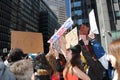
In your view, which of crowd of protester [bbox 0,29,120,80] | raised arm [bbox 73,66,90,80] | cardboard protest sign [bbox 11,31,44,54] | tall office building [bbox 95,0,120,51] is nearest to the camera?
crowd of protester [bbox 0,29,120,80]

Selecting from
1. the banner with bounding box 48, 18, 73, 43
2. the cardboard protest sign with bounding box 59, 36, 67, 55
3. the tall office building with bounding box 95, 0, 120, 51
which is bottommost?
the cardboard protest sign with bounding box 59, 36, 67, 55

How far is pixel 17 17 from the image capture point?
10188cm

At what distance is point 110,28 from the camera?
34625 mm

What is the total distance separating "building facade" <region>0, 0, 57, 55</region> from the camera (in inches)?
3467

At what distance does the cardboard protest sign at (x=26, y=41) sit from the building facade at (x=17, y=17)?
77811 millimetres

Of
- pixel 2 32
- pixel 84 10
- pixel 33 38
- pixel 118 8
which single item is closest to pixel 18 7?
pixel 2 32

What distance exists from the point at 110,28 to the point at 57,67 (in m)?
29.9

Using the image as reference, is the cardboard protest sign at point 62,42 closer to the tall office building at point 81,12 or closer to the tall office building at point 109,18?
the tall office building at point 109,18

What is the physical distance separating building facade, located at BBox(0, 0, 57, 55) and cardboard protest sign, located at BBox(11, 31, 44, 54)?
7781 cm

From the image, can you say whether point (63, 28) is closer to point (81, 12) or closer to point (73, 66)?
point (73, 66)

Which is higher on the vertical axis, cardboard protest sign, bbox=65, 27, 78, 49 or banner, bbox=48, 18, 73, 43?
banner, bbox=48, 18, 73, 43

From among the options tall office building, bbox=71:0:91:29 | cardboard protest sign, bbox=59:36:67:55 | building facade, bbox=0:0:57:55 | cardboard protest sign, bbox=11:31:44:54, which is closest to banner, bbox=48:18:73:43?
cardboard protest sign, bbox=59:36:67:55

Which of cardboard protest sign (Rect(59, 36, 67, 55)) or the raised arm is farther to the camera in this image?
cardboard protest sign (Rect(59, 36, 67, 55))

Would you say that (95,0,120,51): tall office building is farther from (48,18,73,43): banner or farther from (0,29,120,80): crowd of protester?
(0,29,120,80): crowd of protester
